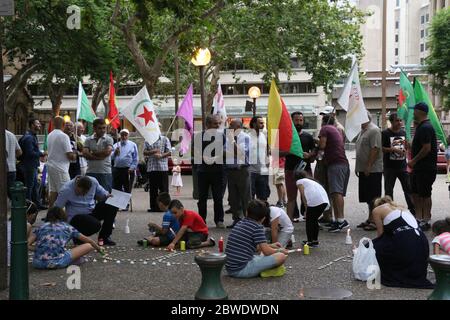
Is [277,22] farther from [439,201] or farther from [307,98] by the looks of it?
[307,98]

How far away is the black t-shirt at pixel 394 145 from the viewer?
32.2ft

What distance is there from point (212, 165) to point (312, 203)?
2404 mm

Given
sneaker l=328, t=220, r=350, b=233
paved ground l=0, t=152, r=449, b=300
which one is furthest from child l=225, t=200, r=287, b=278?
sneaker l=328, t=220, r=350, b=233

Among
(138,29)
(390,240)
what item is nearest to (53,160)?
(390,240)

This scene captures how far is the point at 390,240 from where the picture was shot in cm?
627

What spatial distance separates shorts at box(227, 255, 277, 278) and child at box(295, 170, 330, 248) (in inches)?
65.7

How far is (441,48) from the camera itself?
45.6 meters

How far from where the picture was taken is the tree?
44.8 meters

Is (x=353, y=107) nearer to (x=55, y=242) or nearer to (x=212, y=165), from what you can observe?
(x=212, y=165)

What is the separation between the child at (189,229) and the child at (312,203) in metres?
1.47

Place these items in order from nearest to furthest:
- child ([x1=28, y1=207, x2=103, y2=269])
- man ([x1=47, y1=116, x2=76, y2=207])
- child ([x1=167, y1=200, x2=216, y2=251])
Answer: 1. child ([x1=28, y1=207, x2=103, y2=269])
2. child ([x1=167, y1=200, x2=216, y2=251])
3. man ([x1=47, y1=116, x2=76, y2=207])

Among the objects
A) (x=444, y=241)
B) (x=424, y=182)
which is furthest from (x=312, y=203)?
(x=424, y=182)

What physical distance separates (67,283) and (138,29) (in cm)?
→ 1123

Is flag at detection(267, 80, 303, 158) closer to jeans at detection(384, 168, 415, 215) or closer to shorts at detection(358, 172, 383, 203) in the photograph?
shorts at detection(358, 172, 383, 203)
